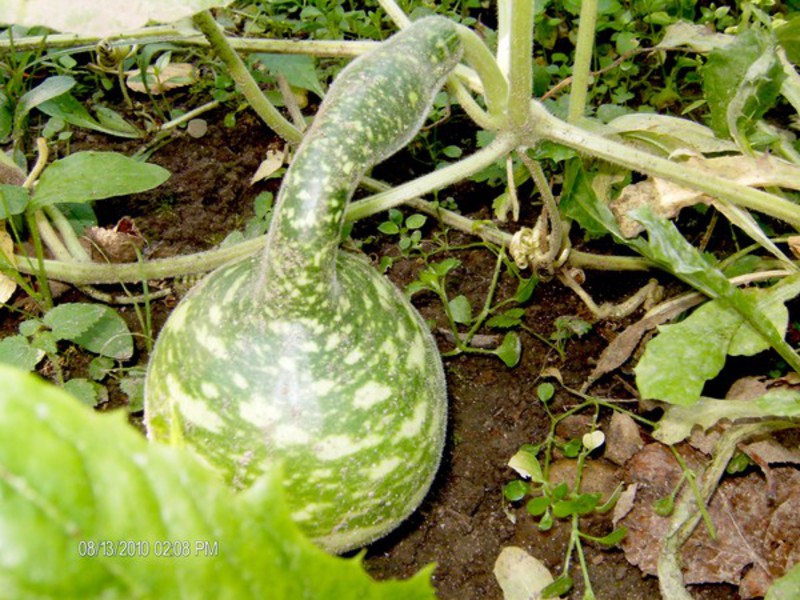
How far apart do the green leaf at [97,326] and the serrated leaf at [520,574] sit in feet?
2.87

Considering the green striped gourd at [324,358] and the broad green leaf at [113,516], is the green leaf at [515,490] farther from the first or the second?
the broad green leaf at [113,516]

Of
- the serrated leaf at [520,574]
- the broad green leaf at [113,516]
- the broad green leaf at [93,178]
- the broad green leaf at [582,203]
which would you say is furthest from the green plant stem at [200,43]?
the broad green leaf at [113,516]

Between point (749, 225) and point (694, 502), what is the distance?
52 cm

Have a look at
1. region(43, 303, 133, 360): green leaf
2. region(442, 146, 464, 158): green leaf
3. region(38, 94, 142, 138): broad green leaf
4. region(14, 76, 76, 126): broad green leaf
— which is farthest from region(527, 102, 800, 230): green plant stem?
region(38, 94, 142, 138): broad green leaf

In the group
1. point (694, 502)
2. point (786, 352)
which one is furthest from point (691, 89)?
point (694, 502)

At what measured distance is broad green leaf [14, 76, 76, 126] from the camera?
192 centimetres

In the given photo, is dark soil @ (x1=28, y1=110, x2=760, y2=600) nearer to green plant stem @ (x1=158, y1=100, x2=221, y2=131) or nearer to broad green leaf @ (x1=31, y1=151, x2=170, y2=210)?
green plant stem @ (x1=158, y1=100, x2=221, y2=131)

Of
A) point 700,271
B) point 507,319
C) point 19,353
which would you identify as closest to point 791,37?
point 700,271

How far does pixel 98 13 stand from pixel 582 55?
0.90 m

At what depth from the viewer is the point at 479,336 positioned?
71.7 inches

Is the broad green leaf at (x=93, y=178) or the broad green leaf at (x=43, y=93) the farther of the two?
the broad green leaf at (x=43, y=93)

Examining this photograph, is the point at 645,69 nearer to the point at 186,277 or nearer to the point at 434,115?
the point at 434,115

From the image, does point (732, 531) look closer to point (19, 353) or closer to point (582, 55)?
point (582, 55)

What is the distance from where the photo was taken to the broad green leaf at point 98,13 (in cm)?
111
